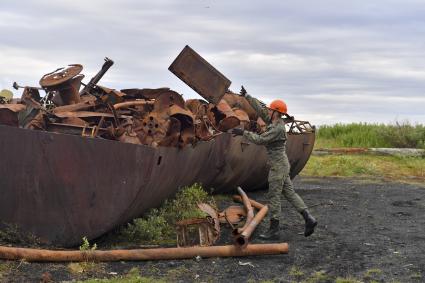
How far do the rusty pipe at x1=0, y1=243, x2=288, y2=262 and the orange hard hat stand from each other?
6.50 ft

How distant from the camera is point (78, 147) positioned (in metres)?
6.53

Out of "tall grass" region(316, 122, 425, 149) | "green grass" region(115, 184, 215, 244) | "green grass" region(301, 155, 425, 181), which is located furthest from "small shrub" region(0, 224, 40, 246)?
"tall grass" region(316, 122, 425, 149)

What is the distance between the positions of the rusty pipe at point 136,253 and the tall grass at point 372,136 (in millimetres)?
16419

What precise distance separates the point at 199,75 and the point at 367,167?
10.5 m

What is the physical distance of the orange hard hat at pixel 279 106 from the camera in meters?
8.09

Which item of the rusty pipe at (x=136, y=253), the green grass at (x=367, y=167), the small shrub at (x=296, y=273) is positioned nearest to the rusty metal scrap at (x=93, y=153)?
the rusty pipe at (x=136, y=253)

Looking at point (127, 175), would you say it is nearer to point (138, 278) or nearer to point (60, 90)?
point (138, 278)

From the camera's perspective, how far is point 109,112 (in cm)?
791

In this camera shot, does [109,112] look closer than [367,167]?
Yes

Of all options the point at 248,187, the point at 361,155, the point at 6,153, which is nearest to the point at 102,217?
the point at 6,153

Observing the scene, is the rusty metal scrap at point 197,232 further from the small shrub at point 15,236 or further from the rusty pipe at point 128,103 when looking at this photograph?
the rusty pipe at point 128,103

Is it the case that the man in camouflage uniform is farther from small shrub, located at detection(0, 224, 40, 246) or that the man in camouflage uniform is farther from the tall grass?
the tall grass

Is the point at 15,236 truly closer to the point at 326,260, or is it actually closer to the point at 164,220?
the point at 164,220

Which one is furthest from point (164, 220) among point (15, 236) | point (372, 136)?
point (372, 136)
